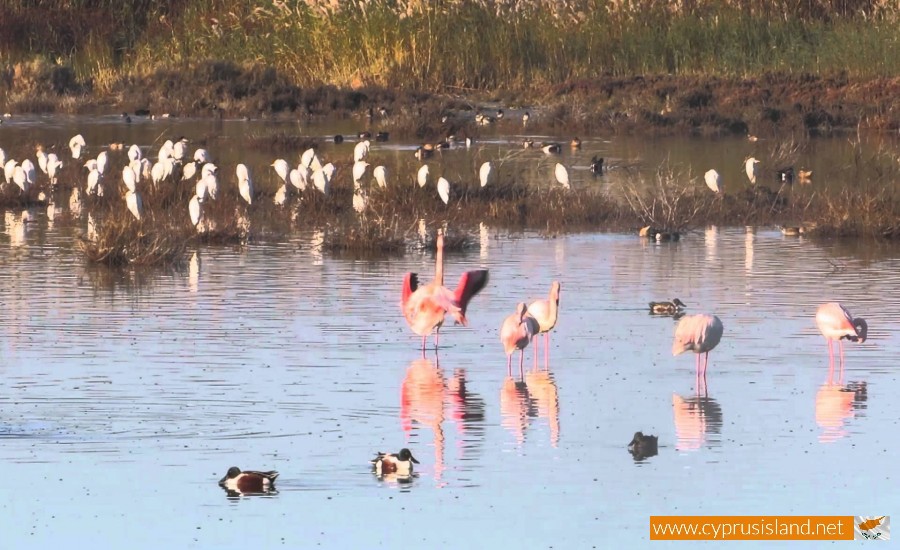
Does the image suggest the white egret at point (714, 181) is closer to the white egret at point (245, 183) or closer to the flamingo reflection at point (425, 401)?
the white egret at point (245, 183)

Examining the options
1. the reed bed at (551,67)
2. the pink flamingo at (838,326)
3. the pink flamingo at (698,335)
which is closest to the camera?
the pink flamingo at (698,335)

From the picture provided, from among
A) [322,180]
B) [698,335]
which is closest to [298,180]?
[322,180]

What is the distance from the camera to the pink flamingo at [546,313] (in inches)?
497

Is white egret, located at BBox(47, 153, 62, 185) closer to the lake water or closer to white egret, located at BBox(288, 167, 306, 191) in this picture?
white egret, located at BBox(288, 167, 306, 191)

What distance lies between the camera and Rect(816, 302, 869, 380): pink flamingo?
40.1 ft

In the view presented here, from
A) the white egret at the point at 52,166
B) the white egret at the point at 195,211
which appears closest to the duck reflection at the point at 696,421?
the white egret at the point at 195,211

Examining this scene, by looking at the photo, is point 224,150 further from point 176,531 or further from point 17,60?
point 176,531

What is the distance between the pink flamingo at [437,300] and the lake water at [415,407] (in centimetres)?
22

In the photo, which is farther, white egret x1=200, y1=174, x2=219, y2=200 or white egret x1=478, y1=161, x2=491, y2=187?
white egret x1=478, y1=161, x2=491, y2=187

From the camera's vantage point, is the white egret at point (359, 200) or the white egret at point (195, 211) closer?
the white egret at point (195, 211)

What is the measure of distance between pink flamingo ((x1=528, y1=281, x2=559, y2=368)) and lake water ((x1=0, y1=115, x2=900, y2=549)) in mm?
206

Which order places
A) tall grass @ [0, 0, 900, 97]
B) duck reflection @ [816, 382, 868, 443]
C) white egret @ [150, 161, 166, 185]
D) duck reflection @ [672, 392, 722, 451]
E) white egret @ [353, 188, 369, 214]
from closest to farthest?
1. duck reflection @ [672, 392, 722, 451]
2. duck reflection @ [816, 382, 868, 443]
3. white egret @ [353, 188, 369, 214]
4. white egret @ [150, 161, 166, 185]
5. tall grass @ [0, 0, 900, 97]

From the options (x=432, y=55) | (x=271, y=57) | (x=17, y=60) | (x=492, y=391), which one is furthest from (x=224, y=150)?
(x=492, y=391)

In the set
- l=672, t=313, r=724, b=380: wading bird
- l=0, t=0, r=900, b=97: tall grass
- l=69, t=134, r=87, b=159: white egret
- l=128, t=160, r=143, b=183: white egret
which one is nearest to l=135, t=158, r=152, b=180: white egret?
l=128, t=160, r=143, b=183: white egret
